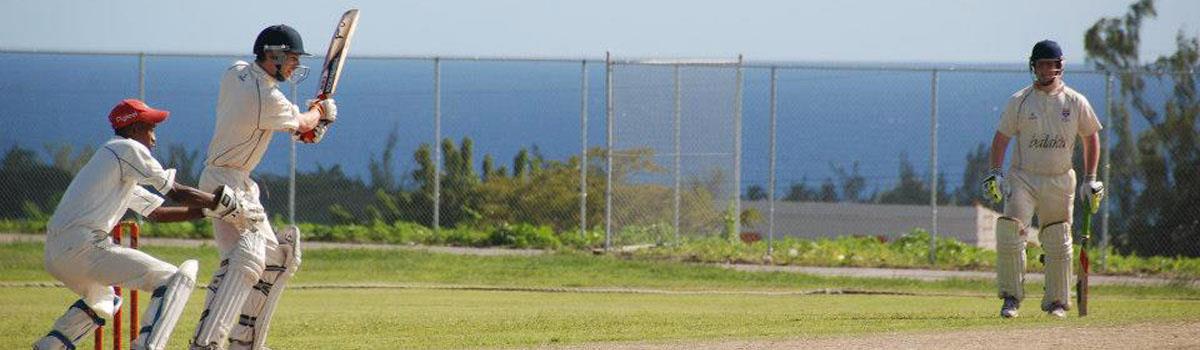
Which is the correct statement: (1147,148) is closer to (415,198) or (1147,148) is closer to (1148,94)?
(1148,94)

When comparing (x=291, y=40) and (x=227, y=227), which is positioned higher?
(x=291, y=40)

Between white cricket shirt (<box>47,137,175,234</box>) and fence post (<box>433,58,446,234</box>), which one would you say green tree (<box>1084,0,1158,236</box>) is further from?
white cricket shirt (<box>47,137,175,234</box>)

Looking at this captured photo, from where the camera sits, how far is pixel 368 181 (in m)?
27.3

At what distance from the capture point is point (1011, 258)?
44.0 feet

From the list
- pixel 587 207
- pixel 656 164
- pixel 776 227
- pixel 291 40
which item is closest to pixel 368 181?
pixel 587 207

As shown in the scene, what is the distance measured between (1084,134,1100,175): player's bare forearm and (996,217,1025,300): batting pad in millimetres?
754

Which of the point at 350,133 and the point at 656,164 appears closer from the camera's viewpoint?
the point at 656,164

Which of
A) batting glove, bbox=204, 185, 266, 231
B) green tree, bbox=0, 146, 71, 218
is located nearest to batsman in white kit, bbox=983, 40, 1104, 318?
batting glove, bbox=204, 185, 266, 231

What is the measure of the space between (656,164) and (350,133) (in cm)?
2542

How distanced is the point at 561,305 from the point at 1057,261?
4.66m

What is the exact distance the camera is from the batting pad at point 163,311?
9.06 m

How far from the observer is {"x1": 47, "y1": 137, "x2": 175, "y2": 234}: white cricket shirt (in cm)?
911

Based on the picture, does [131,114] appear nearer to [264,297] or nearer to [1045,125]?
[264,297]

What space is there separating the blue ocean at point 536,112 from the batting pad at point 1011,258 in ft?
26.8
